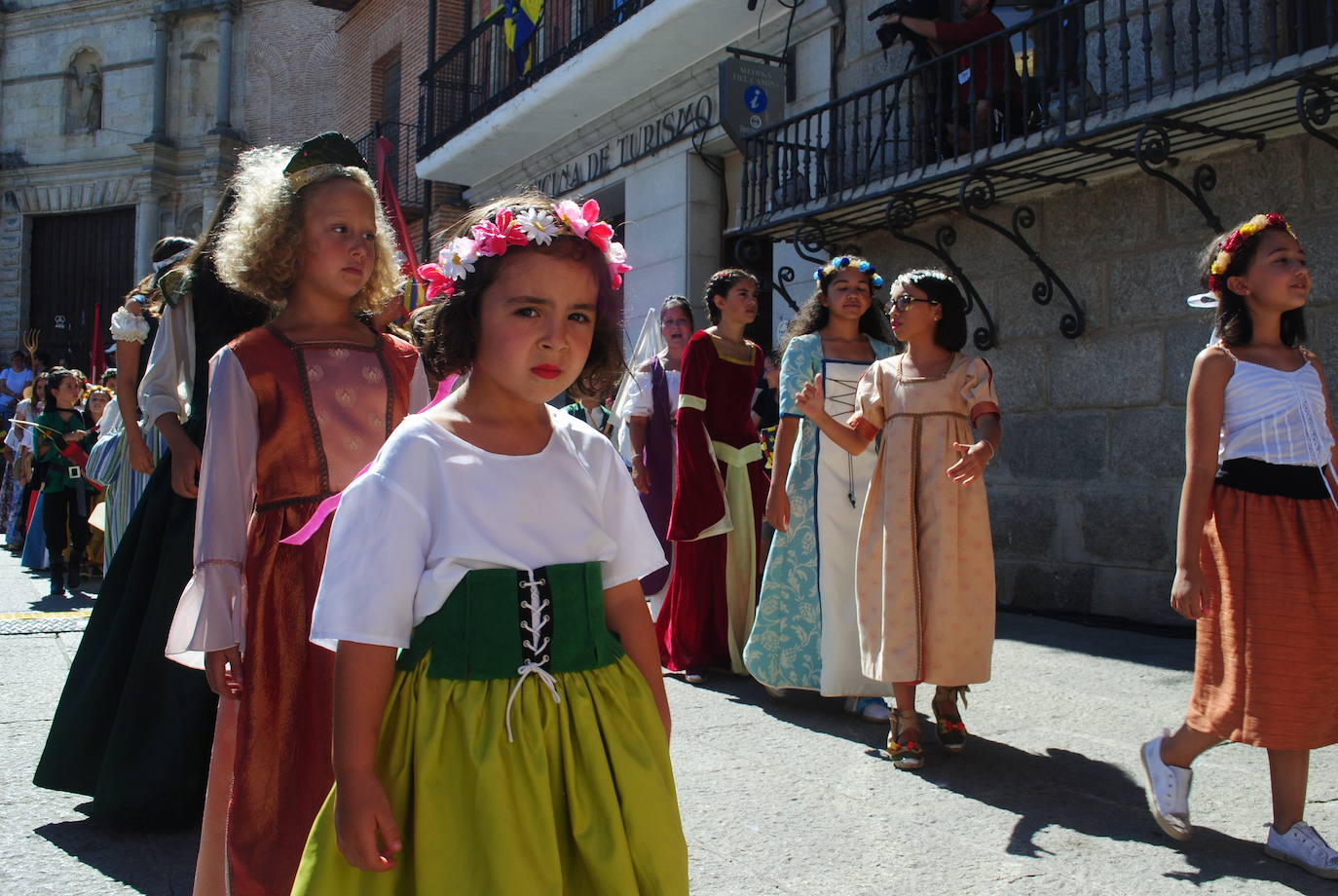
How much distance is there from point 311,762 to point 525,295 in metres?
1.06

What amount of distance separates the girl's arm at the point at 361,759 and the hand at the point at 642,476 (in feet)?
13.9

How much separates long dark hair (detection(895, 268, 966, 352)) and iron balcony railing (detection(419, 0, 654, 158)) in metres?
7.72

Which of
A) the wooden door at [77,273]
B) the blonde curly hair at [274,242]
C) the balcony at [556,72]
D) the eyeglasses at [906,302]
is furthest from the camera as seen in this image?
the wooden door at [77,273]

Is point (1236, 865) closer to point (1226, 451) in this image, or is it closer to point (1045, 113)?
point (1226, 451)

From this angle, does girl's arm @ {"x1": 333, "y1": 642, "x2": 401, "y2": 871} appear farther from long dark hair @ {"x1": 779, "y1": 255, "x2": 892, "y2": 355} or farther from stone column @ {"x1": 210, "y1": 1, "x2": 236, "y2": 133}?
stone column @ {"x1": 210, "y1": 1, "x2": 236, "y2": 133}

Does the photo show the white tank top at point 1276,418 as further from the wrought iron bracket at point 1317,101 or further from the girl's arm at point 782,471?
the wrought iron bracket at point 1317,101

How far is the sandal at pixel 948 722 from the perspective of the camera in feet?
13.1

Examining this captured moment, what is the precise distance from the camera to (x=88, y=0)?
2764 cm

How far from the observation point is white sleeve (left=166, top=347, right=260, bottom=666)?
88.0 inches

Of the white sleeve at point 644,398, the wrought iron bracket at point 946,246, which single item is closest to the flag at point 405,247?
the white sleeve at point 644,398

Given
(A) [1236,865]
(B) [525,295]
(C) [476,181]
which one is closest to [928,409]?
(A) [1236,865]

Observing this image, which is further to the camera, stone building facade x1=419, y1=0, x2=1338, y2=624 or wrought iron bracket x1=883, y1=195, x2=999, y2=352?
wrought iron bracket x1=883, y1=195, x2=999, y2=352

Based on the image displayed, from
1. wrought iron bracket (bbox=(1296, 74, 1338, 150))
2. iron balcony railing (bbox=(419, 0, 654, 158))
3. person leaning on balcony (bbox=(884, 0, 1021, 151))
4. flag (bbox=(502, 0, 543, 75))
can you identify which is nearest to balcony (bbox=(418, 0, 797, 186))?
iron balcony railing (bbox=(419, 0, 654, 158))

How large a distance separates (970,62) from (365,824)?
7.12 metres
